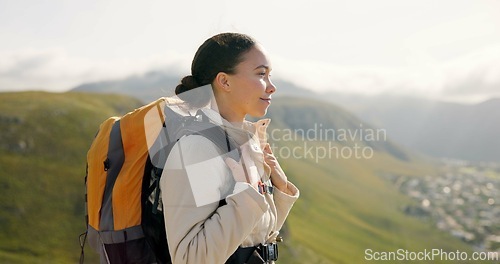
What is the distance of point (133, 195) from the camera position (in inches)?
150

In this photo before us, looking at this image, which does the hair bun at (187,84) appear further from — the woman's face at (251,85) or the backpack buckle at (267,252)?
the backpack buckle at (267,252)

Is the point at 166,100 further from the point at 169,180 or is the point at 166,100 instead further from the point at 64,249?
the point at 64,249

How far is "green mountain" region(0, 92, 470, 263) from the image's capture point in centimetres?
7150

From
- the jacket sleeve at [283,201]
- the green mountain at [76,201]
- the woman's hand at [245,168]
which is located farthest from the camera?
the green mountain at [76,201]

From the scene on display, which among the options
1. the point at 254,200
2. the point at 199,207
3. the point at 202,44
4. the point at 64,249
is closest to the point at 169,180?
the point at 199,207

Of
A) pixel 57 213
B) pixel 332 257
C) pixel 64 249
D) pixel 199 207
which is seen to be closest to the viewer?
pixel 199 207

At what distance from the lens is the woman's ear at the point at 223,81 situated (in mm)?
4023

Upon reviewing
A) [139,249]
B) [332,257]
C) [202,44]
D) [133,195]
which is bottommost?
[332,257]

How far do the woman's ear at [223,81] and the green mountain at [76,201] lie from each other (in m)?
63.4

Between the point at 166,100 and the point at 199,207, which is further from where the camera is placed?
the point at 166,100

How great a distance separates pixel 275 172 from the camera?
4.39 m

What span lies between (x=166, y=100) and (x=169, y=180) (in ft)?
2.63

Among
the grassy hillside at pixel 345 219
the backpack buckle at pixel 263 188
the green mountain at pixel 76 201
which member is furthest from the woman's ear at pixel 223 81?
the grassy hillside at pixel 345 219

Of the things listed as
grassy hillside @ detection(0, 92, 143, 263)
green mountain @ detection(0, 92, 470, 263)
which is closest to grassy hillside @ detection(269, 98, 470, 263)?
green mountain @ detection(0, 92, 470, 263)
